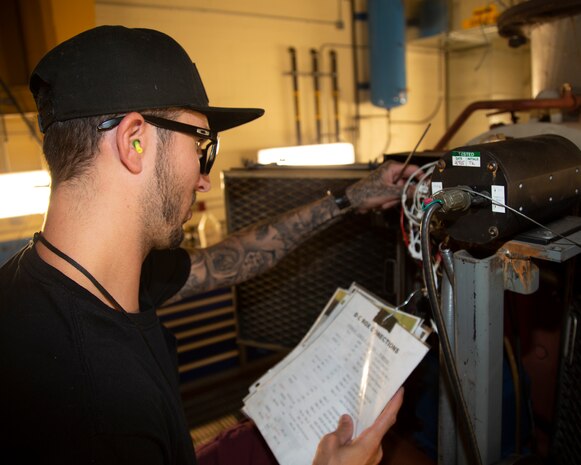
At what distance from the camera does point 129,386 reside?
2.05 ft

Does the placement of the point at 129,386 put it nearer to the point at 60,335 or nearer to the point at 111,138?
the point at 60,335

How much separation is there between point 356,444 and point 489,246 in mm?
387

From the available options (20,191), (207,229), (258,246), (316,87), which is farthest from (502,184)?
(316,87)

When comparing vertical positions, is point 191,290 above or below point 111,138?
below

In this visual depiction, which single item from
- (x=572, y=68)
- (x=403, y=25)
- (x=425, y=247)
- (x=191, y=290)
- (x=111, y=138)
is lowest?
(x=191, y=290)

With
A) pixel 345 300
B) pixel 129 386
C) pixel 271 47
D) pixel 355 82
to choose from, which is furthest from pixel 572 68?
pixel 355 82

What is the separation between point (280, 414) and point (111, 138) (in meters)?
0.60

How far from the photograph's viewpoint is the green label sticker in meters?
0.63

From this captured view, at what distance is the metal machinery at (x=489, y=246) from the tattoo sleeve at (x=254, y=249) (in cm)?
47

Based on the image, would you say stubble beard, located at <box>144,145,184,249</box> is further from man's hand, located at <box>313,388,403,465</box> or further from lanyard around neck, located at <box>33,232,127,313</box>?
man's hand, located at <box>313,388,403,465</box>

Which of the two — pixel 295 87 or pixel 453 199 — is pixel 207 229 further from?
pixel 453 199

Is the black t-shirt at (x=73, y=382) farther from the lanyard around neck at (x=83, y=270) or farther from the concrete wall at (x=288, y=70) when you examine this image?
the concrete wall at (x=288, y=70)

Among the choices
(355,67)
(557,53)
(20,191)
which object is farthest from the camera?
(355,67)

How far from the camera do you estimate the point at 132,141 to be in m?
0.69
